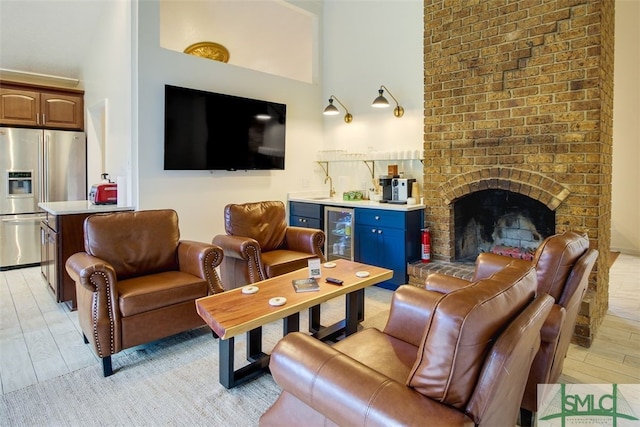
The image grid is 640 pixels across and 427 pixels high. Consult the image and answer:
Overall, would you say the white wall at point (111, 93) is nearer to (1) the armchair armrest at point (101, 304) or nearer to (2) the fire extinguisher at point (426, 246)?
(1) the armchair armrest at point (101, 304)

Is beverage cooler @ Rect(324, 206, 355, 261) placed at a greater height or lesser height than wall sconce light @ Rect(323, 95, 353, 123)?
lesser

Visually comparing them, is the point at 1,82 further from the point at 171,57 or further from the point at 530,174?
the point at 530,174

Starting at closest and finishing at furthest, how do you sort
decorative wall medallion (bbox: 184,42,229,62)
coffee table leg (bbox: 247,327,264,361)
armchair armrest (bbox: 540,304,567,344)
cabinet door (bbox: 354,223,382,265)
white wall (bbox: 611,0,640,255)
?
armchair armrest (bbox: 540,304,567,344), coffee table leg (bbox: 247,327,264,361), cabinet door (bbox: 354,223,382,265), decorative wall medallion (bbox: 184,42,229,62), white wall (bbox: 611,0,640,255)

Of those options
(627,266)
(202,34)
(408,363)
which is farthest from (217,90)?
(627,266)

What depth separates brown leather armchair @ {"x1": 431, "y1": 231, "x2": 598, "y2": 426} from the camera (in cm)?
185

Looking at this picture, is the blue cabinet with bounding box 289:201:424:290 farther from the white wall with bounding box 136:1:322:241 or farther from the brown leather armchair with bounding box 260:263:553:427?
the brown leather armchair with bounding box 260:263:553:427

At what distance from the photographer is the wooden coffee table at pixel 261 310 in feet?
6.63

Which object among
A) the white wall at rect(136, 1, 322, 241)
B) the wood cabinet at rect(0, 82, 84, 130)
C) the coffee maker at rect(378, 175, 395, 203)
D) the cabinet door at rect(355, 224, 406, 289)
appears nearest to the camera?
the white wall at rect(136, 1, 322, 241)

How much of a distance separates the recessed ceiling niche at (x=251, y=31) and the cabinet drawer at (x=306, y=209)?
6.16ft

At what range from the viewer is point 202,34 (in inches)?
195

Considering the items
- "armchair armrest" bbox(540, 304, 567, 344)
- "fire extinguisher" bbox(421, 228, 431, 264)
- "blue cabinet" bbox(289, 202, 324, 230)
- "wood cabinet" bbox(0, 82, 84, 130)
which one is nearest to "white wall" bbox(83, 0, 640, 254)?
"blue cabinet" bbox(289, 202, 324, 230)

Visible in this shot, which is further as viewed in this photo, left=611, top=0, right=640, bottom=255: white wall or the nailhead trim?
left=611, top=0, right=640, bottom=255: white wall

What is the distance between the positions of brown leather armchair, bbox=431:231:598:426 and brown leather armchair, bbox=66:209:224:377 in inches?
82.3

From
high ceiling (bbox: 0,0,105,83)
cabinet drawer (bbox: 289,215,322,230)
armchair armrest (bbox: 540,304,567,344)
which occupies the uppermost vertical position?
high ceiling (bbox: 0,0,105,83)
